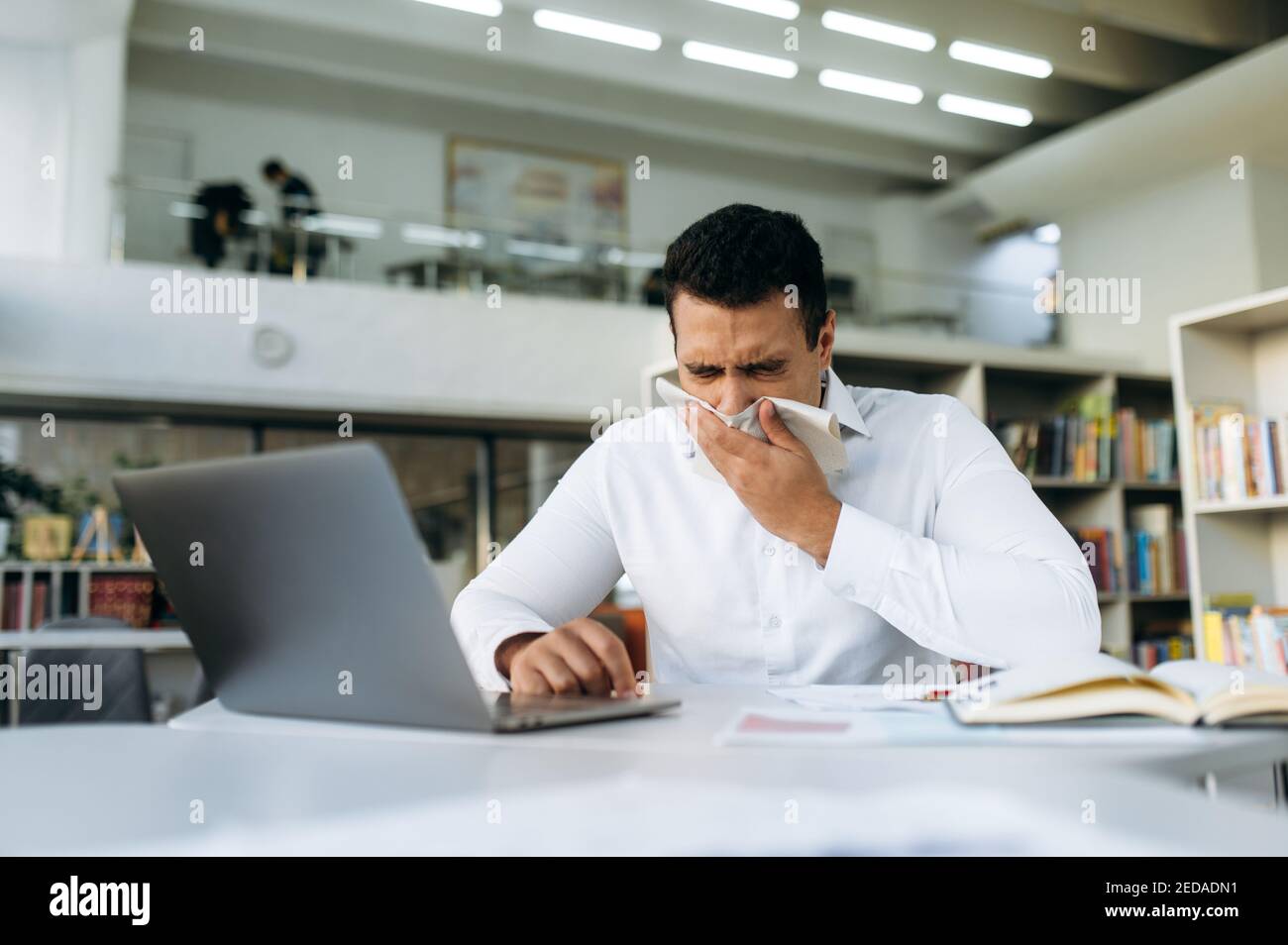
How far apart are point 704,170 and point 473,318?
3931 mm

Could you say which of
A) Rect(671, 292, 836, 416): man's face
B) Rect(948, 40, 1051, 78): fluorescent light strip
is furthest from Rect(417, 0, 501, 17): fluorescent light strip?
Rect(671, 292, 836, 416): man's face

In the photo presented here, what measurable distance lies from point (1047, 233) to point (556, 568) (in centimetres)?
920

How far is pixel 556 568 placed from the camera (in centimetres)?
161

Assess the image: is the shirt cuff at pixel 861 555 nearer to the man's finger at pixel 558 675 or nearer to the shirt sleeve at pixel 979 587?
the shirt sleeve at pixel 979 587

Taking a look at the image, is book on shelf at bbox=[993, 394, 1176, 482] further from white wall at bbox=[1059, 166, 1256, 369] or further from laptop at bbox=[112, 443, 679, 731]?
laptop at bbox=[112, 443, 679, 731]

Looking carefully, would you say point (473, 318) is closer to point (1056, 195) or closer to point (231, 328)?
point (231, 328)

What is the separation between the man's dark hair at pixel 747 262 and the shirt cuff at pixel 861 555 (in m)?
0.40

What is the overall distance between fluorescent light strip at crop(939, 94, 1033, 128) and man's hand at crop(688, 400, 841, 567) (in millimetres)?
8119

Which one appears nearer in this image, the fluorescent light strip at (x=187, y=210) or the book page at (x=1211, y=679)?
the book page at (x=1211, y=679)

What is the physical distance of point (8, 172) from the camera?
686cm

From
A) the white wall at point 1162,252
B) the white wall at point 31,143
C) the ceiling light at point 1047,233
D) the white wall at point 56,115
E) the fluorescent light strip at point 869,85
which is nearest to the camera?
the white wall at point 56,115

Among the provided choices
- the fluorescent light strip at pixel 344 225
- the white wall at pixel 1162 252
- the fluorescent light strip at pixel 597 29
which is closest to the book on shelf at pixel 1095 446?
the white wall at pixel 1162 252

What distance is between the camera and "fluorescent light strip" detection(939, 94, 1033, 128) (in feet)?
28.4

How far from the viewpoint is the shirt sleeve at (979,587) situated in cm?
123
